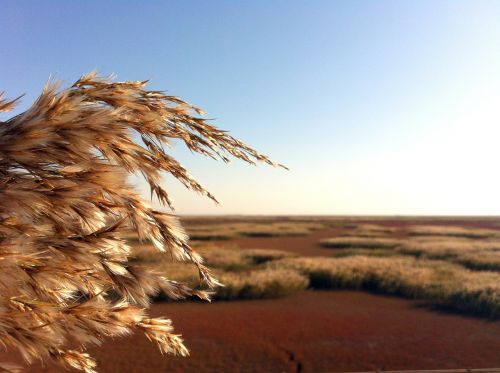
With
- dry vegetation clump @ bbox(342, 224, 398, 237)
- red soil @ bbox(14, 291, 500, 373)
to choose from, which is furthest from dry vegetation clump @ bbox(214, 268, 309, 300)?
dry vegetation clump @ bbox(342, 224, 398, 237)

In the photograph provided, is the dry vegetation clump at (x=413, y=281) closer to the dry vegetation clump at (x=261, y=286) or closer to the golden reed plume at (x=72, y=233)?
the dry vegetation clump at (x=261, y=286)

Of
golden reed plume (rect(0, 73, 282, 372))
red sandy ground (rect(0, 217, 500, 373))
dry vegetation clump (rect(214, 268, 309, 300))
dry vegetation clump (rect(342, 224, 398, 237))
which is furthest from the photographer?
dry vegetation clump (rect(342, 224, 398, 237))

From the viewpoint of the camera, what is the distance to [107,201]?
4.04 ft

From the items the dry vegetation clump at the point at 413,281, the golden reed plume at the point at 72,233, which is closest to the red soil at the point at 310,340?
the dry vegetation clump at the point at 413,281

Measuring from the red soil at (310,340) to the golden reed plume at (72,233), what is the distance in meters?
5.44

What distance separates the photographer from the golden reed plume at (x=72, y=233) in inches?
40.6

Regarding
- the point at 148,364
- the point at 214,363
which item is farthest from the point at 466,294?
the point at 148,364

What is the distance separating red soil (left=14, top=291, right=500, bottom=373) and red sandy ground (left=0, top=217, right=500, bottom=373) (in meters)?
0.01

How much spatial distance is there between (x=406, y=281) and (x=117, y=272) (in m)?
12.6

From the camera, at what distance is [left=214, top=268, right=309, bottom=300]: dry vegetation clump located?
11172 millimetres

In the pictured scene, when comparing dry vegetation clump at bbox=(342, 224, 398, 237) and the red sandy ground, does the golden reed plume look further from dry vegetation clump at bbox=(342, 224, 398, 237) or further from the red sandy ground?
dry vegetation clump at bbox=(342, 224, 398, 237)

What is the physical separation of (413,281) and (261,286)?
14.7ft

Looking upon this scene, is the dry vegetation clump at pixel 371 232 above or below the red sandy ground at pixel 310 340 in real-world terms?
below

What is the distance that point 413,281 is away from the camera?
12.5 meters
